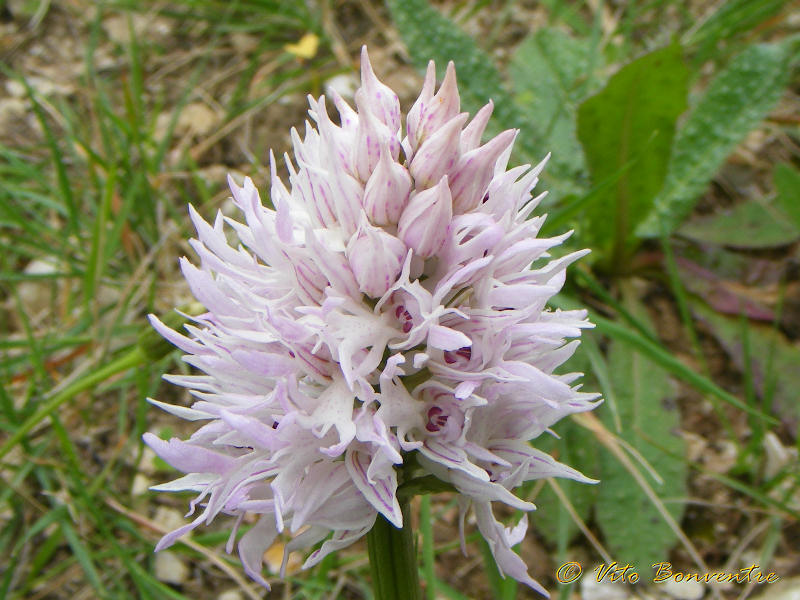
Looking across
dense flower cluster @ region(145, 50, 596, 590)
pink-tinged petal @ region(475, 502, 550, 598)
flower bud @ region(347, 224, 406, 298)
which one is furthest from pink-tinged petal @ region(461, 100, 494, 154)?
pink-tinged petal @ region(475, 502, 550, 598)

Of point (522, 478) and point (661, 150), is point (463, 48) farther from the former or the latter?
point (522, 478)

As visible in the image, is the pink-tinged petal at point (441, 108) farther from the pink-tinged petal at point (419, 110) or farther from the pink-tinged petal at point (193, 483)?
the pink-tinged petal at point (193, 483)

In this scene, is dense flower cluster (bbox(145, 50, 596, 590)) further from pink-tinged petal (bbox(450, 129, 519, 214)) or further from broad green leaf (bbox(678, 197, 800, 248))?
broad green leaf (bbox(678, 197, 800, 248))

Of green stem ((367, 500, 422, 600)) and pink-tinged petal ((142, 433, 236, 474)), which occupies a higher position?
pink-tinged petal ((142, 433, 236, 474))

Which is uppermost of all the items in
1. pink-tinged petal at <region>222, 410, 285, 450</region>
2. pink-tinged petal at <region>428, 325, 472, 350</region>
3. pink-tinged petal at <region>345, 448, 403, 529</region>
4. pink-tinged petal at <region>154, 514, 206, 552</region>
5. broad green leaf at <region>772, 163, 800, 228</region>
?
pink-tinged petal at <region>222, 410, 285, 450</region>

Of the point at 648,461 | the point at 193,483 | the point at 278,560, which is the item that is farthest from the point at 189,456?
the point at 648,461

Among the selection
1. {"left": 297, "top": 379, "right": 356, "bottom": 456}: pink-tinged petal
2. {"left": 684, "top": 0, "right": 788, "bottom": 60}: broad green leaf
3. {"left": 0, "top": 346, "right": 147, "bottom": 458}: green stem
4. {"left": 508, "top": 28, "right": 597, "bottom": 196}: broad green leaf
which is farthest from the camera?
{"left": 684, "top": 0, "right": 788, "bottom": 60}: broad green leaf
